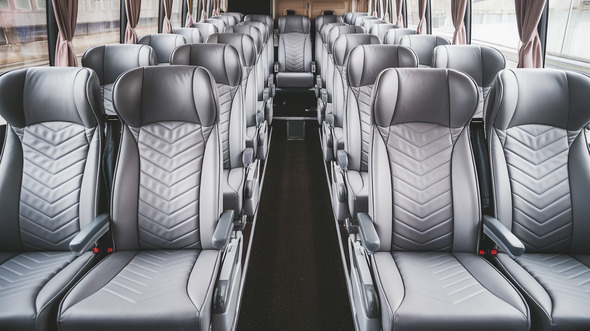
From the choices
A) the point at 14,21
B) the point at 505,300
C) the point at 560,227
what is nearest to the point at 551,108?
the point at 560,227

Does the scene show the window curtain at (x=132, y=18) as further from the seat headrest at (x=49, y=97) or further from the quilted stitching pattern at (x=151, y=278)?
the quilted stitching pattern at (x=151, y=278)

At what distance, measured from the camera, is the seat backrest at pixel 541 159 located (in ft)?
6.26

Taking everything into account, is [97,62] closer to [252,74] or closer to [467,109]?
[252,74]

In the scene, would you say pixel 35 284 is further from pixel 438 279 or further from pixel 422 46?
pixel 422 46

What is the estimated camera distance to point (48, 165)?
1936 millimetres

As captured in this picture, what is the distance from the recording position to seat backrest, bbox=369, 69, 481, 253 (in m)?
1.86

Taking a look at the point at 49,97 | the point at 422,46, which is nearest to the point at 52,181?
the point at 49,97

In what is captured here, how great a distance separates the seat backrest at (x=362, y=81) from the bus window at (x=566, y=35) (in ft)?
5.11

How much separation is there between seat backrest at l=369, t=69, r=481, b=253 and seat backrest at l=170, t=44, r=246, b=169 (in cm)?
121

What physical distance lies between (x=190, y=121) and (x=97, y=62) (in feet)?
5.26

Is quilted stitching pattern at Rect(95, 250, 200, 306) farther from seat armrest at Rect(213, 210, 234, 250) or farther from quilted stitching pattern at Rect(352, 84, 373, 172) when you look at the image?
quilted stitching pattern at Rect(352, 84, 373, 172)

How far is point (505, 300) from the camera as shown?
4.95 ft

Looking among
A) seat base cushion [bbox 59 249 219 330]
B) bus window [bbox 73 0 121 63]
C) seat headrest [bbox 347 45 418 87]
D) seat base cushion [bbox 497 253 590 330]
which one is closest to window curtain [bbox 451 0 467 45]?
seat headrest [bbox 347 45 418 87]

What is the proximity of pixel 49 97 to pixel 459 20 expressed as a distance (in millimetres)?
4800
